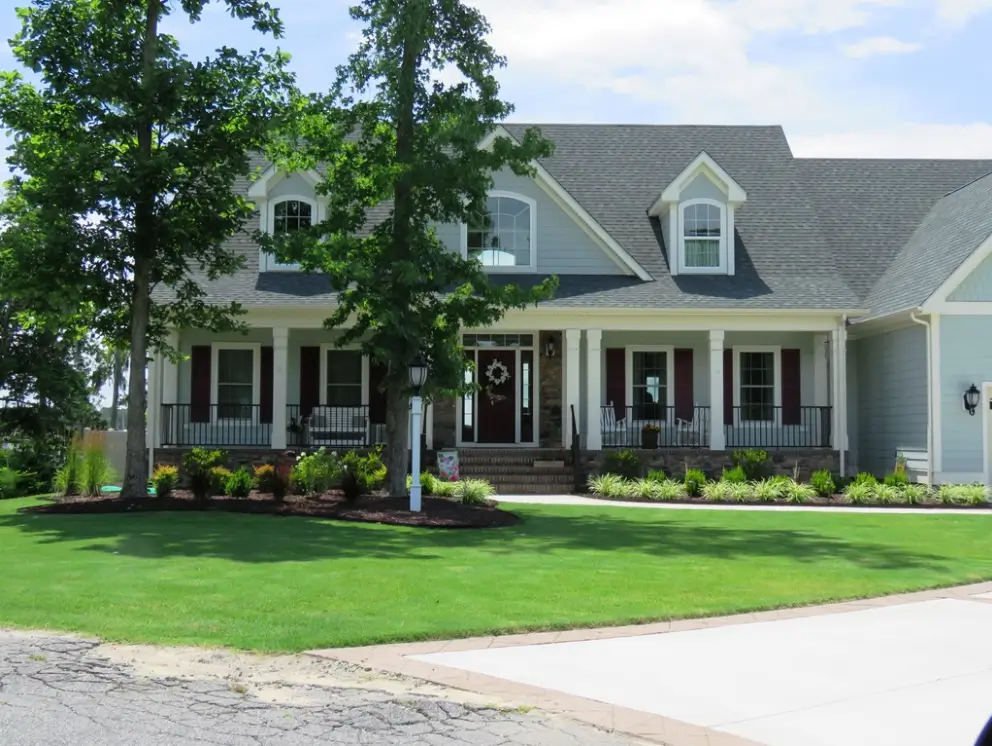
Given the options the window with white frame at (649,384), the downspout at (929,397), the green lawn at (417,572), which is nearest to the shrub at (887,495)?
the downspout at (929,397)

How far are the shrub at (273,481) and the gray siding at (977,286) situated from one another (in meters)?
13.3

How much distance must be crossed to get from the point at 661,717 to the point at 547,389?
1856cm

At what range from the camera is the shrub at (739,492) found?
2002cm

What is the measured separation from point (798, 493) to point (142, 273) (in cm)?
1204

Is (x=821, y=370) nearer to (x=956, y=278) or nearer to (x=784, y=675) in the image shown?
(x=956, y=278)

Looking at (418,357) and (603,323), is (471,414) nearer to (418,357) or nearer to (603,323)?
(603,323)

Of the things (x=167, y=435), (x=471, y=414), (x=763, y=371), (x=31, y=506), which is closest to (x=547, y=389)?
(x=471, y=414)

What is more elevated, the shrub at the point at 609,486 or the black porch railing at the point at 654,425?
the black porch railing at the point at 654,425

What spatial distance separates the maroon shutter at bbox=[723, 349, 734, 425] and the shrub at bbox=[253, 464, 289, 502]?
10648mm

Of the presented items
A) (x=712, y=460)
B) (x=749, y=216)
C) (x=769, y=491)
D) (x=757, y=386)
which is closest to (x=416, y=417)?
(x=769, y=491)

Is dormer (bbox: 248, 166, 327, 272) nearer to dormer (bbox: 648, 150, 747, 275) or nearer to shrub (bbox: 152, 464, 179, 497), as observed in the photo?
shrub (bbox: 152, 464, 179, 497)

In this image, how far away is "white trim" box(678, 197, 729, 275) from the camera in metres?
24.2

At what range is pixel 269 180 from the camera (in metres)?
23.4

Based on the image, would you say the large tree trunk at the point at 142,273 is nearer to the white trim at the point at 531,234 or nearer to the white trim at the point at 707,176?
the white trim at the point at 531,234
